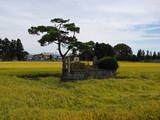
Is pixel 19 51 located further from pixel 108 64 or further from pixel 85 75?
pixel 85 75

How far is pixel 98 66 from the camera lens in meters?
19.7

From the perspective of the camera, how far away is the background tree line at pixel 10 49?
6412 centimetres

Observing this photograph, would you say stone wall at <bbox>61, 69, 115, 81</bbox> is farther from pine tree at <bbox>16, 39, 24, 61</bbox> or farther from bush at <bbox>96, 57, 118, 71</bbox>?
pine tree at <bbox>16, 39, 24, 61</bbox>

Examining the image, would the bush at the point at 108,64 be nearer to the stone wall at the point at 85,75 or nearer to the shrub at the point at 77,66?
the stone wall at the point at 85,75

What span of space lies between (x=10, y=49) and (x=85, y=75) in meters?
53.1

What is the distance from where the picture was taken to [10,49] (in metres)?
64.4

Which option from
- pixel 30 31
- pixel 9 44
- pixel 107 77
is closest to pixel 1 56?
pixel 9 44

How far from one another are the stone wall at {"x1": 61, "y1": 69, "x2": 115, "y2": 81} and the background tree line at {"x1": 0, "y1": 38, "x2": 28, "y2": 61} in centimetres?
5266

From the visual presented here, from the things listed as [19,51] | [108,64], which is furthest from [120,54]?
[108,64]

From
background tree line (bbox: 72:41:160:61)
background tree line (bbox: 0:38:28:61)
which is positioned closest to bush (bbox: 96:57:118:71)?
background tree line (bbox: 72:41:160:61)

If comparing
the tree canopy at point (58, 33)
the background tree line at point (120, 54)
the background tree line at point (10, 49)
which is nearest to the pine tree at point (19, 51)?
the background tree line at point (10, 49)

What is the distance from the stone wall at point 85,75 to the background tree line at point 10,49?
52.7m

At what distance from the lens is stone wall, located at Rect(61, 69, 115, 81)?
15794mm

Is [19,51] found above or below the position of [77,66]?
above
